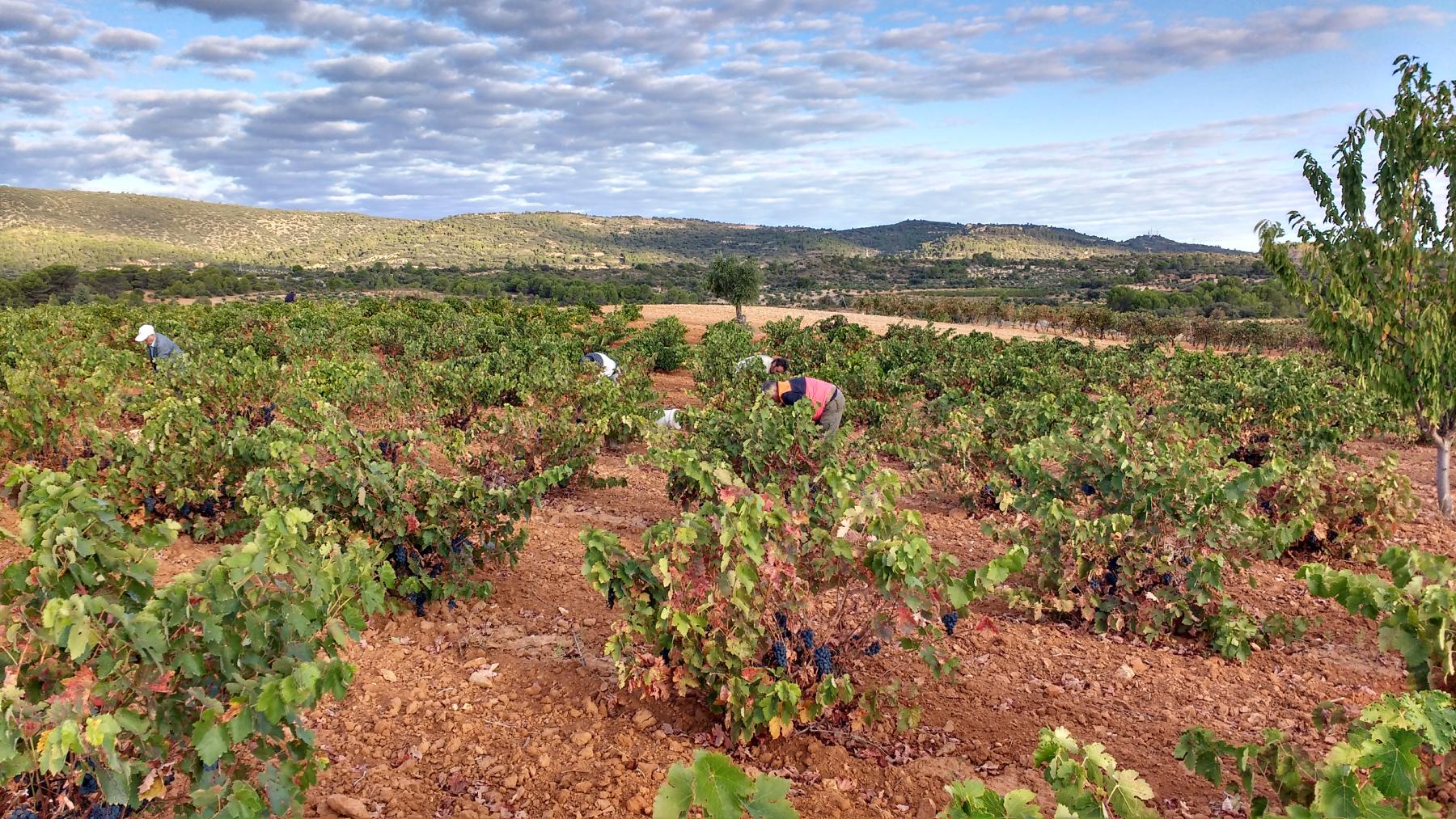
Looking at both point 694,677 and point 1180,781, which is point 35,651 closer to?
point 694,677

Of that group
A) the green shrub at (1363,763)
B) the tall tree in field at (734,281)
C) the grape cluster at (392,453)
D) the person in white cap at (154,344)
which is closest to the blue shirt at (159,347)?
the person in white cap at (154,344)

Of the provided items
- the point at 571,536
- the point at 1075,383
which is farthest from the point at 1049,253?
the point at 571,536

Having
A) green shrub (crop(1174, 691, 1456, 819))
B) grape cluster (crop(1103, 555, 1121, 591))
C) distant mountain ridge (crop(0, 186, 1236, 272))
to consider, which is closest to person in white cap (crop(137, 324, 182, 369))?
grape cluster (crop(1103, 555, 1121, 591))

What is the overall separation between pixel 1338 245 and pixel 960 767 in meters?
6.31

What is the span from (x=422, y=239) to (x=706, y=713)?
87.6 m

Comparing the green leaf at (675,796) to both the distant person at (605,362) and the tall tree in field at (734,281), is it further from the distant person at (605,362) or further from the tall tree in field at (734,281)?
the tall tree in field at (734,281)

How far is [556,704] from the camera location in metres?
3.99

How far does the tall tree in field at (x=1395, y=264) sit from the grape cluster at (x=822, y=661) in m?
5.89

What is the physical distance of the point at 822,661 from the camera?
3.64m

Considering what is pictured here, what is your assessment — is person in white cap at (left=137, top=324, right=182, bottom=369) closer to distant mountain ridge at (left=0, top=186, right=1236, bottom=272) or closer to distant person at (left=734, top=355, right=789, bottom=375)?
distant person at (left=734, top=355, right=789, bottom=375)

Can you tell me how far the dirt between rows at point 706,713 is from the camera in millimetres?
3312

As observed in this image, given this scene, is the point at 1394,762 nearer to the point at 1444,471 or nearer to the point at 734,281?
the point at 1444,471

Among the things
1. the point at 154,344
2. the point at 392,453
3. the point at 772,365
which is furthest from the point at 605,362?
the point at 392,453

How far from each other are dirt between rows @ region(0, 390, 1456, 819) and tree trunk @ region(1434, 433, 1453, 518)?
10.7 ft
